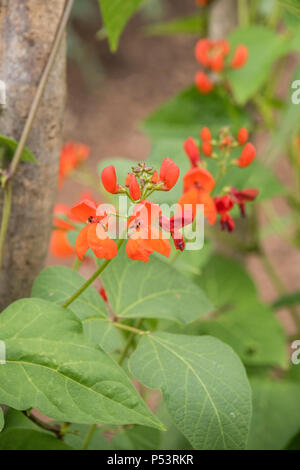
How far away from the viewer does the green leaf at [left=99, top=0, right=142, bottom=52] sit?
0.80m

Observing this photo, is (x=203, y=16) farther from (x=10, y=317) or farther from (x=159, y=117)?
(x=10, y=317)

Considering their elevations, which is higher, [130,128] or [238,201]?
[130,128]

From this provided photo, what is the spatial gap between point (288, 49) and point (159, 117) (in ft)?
1.17

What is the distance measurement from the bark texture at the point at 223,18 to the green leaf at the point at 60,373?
110 centimetres

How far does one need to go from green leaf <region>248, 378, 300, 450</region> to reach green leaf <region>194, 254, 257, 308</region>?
0.76 ft

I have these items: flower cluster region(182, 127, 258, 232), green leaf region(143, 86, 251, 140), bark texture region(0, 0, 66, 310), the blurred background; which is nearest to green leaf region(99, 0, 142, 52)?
bark texture region(0, 0, 66, 310)

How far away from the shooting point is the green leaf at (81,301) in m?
0.68

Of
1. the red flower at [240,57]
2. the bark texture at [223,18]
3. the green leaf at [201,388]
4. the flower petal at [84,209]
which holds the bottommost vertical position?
the green leaf at [201,388]

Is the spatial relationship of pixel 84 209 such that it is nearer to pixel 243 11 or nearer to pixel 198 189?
pixel 198 189

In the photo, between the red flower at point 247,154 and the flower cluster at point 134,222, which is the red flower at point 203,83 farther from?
the flower cluster at point 134,222

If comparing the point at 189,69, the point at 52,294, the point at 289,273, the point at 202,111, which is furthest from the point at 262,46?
the point at 189,69

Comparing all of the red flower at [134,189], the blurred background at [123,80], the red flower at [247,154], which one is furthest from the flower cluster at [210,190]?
the blurred background at [123,80]

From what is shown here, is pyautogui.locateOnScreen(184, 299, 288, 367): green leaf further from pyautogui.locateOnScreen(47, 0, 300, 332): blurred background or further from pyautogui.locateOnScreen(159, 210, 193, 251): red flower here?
pyautogui.locateOnScreen(47, 0, 300, 332): blurred background
